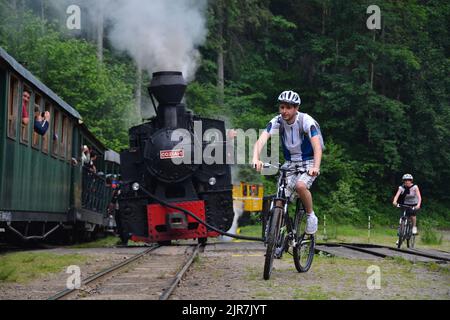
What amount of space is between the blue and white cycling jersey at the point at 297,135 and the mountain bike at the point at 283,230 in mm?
183

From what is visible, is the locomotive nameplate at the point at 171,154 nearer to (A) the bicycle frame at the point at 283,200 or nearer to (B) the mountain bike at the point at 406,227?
(B) the mountain bike at the point at 406,227

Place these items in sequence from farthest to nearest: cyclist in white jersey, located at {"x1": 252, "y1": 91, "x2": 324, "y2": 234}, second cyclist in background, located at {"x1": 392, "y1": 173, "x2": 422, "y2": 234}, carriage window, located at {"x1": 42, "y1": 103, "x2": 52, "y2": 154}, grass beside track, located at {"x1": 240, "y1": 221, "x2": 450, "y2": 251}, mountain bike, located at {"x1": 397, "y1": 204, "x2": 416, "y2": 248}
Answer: grass beside track, located at {"x1": 240, "y1": 221, "x2": 450, "y2": 251}, second cyclist in background, located at {"x1": 392, "y1": 173, "x2": 422, "y2": 234}, mountain bike, located at {"x1": 397, "y1": 204, "x2": 416, "y2": 248}, carriage window, located at {"x1": 42, "y1": 103, "x2": 52, "y2": 154}, cyclist in white jersey, located at {"x1": 252, "y1": 91, "x2": 324, "y2": 234}

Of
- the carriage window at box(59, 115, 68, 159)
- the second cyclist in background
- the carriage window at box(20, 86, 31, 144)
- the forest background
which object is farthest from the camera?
the forest background

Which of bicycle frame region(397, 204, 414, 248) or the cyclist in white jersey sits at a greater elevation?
the cyclist in white jersey

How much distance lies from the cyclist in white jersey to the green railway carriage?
447 cm

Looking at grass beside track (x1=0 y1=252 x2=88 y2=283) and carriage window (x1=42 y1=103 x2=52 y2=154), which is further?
carriage window (x1=42 y1=103 x2=52 y2=154)

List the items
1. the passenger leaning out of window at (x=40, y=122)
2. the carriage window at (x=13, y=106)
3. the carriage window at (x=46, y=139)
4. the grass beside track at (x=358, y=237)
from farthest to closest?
1. the grass beside track at (x=358, y=237)
2. the carriage window at (x=46, y=139)
3. the passenger leaning out of window at (x=40, y=122)
4. the carriage window at (x=13, y=106)

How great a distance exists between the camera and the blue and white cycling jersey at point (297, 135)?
8930mm

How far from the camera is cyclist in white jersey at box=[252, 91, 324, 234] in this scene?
878 centimetres

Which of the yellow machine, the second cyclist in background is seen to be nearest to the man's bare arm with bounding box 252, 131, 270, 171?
the second cyclist in background

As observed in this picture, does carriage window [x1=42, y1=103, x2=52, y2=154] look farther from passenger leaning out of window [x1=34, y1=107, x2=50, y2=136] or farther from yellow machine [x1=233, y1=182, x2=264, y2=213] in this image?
yellow machine [x1=233, y1=182, x2=264, y2=213]

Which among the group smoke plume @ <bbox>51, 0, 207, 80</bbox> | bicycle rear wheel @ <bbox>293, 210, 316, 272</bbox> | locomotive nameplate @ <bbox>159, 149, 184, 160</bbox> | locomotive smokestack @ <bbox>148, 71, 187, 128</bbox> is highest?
smoke plume @ <bbox>51, 0, 207, 80</bbox>

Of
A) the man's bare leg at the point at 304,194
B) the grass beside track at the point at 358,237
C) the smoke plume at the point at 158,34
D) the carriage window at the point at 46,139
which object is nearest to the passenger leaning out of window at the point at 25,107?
the carriage window at the point at 46,139
